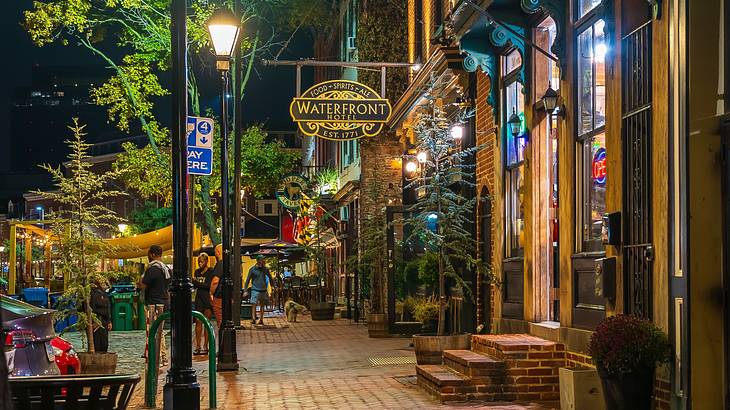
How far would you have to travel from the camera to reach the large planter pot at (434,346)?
48.6 ft

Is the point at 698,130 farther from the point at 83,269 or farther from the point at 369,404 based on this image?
the point at 83,269

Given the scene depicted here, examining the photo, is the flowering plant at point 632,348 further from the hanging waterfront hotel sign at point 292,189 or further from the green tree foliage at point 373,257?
the hanging waterfront hotel sign at point 292,189

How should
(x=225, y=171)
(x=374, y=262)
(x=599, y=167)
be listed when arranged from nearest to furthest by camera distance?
(x=599, y=167) → (x=225, y=171) → (x=374, y=262)

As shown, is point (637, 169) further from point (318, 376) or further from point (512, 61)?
point (318, 376)

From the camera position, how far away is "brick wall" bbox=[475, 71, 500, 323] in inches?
651

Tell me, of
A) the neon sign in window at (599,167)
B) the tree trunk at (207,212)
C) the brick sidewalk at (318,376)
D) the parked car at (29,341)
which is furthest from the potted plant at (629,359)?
the tree trunk at (207,212)

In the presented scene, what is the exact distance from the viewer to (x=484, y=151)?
17125mm

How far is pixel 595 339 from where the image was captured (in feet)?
31.4

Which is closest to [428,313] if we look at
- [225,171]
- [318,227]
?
Answer: [225,171]

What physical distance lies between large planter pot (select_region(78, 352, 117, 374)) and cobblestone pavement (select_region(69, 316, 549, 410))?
52 centimetres

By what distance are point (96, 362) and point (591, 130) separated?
7137 millimetres

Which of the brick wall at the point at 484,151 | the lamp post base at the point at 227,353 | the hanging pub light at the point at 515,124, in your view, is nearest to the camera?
the hanging pub light at the point at 515,124

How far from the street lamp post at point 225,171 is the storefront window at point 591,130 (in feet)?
19.1

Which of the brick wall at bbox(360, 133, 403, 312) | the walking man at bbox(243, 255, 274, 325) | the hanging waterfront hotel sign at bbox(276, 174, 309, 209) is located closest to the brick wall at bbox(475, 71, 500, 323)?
the walking man at bbox(243, 255, 274, 325)
